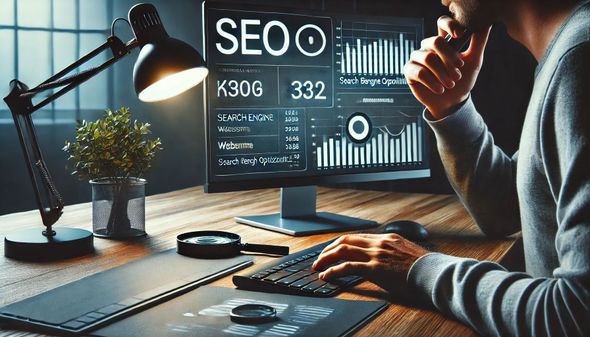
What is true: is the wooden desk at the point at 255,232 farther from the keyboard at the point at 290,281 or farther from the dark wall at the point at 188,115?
the dark wall at the point at 188,115

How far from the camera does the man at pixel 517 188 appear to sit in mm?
760

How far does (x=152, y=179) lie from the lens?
3.14 m

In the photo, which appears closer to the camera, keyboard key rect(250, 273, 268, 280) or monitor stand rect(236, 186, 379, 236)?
keyboard key rect(250, 273, 268, 280)

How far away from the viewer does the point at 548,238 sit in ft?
3.22

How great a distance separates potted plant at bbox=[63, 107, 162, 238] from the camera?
130 cm

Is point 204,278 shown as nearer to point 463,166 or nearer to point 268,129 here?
point 268,129

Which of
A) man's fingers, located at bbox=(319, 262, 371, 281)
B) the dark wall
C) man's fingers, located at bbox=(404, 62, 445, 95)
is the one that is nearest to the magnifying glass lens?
man's fingers, located at bbox=(319, 262, 371, 281)

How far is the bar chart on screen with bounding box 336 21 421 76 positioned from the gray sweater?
61 cm

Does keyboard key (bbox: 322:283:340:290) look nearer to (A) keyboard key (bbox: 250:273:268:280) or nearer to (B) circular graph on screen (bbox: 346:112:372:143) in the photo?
(A) keyboard key (bbox: 250:273:268:280)

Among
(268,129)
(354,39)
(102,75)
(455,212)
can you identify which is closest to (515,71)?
(455,212)

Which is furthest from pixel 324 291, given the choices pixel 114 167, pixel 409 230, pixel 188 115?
pixel 188 115

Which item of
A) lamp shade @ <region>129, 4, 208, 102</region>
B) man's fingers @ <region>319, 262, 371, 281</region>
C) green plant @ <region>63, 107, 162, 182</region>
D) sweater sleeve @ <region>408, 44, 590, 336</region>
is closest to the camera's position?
sweater sleeve @ <region>408, 44, 590, 336</region>

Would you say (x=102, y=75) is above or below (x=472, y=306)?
above

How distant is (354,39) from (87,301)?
0.96 metres
